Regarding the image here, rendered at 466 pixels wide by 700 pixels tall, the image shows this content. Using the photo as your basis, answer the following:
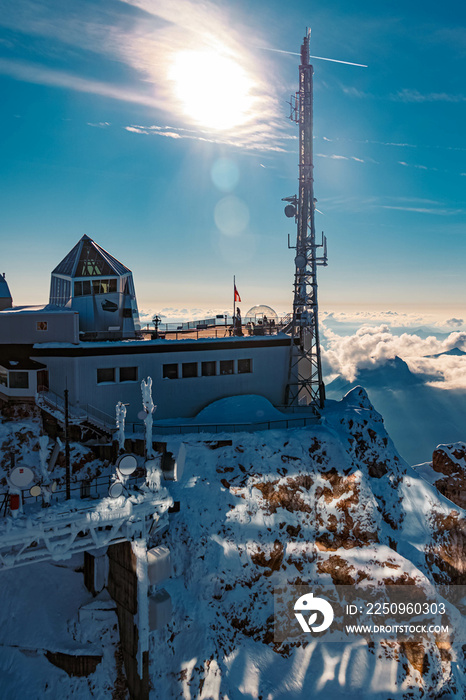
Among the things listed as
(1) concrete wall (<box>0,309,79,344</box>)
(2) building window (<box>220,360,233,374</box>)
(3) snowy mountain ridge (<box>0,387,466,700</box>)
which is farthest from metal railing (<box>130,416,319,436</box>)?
(1) concrete wall (<box>0,309,79,344</box>)

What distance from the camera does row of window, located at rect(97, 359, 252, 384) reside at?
37.2m

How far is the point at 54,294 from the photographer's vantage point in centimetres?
4884

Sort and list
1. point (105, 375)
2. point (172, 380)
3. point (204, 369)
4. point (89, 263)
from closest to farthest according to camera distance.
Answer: point (105, 375)
point (172, 380)
point (204, 369)
point (89, 263)

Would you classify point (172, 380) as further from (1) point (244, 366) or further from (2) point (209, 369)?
(1) point (244, 366)

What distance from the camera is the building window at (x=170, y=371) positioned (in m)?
39.1

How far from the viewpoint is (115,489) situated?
23.9 m

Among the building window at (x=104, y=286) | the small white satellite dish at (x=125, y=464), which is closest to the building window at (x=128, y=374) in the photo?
the building window at (x=104, y=286)

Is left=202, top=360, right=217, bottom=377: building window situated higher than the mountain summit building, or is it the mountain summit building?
the mountain summit building

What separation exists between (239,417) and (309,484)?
884cm

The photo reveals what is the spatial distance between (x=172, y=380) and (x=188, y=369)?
1908mm

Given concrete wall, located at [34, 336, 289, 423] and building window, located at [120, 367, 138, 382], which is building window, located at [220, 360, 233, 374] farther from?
building window, located at [120, 367, 138, 382]

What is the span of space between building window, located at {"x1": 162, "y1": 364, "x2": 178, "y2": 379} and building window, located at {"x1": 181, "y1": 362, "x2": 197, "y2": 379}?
2.23 ft

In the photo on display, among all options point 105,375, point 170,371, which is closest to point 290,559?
point 170,371

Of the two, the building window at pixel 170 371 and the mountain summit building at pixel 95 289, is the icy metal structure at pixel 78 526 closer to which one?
the building window at pixel 170 371
